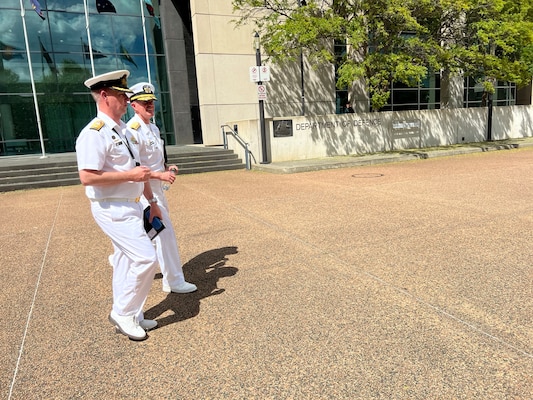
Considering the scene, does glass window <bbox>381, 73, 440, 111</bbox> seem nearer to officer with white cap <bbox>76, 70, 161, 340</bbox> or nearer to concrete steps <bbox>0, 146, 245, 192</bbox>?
concrete steps <bbox>0, 146, 245, 192</bbox>

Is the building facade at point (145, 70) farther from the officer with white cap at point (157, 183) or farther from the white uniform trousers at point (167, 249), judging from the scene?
the white uniform trousers at point (167, 249)

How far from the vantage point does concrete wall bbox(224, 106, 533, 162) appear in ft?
48.6

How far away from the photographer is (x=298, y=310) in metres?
3.29

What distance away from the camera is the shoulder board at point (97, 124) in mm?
2664

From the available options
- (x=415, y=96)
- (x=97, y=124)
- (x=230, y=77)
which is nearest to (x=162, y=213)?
(x=97, y=124)

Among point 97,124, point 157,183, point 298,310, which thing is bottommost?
point 298,310

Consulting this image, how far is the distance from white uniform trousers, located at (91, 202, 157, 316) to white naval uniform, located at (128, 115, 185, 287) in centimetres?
65

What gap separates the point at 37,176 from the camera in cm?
1274

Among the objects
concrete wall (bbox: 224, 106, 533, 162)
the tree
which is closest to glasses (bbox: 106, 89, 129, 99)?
concrete wall (bbox: 224, 106, 533, 162)

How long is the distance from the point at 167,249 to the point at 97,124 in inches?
54.9

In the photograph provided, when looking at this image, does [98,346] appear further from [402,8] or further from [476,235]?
[402,8]

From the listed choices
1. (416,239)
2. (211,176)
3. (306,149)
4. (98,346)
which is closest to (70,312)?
(98,346)

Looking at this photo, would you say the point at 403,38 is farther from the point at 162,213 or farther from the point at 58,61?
the point at 58,61

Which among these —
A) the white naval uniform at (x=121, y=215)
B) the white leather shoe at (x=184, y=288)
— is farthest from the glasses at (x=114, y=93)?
the white leather shoe at (x=184, y=288)
